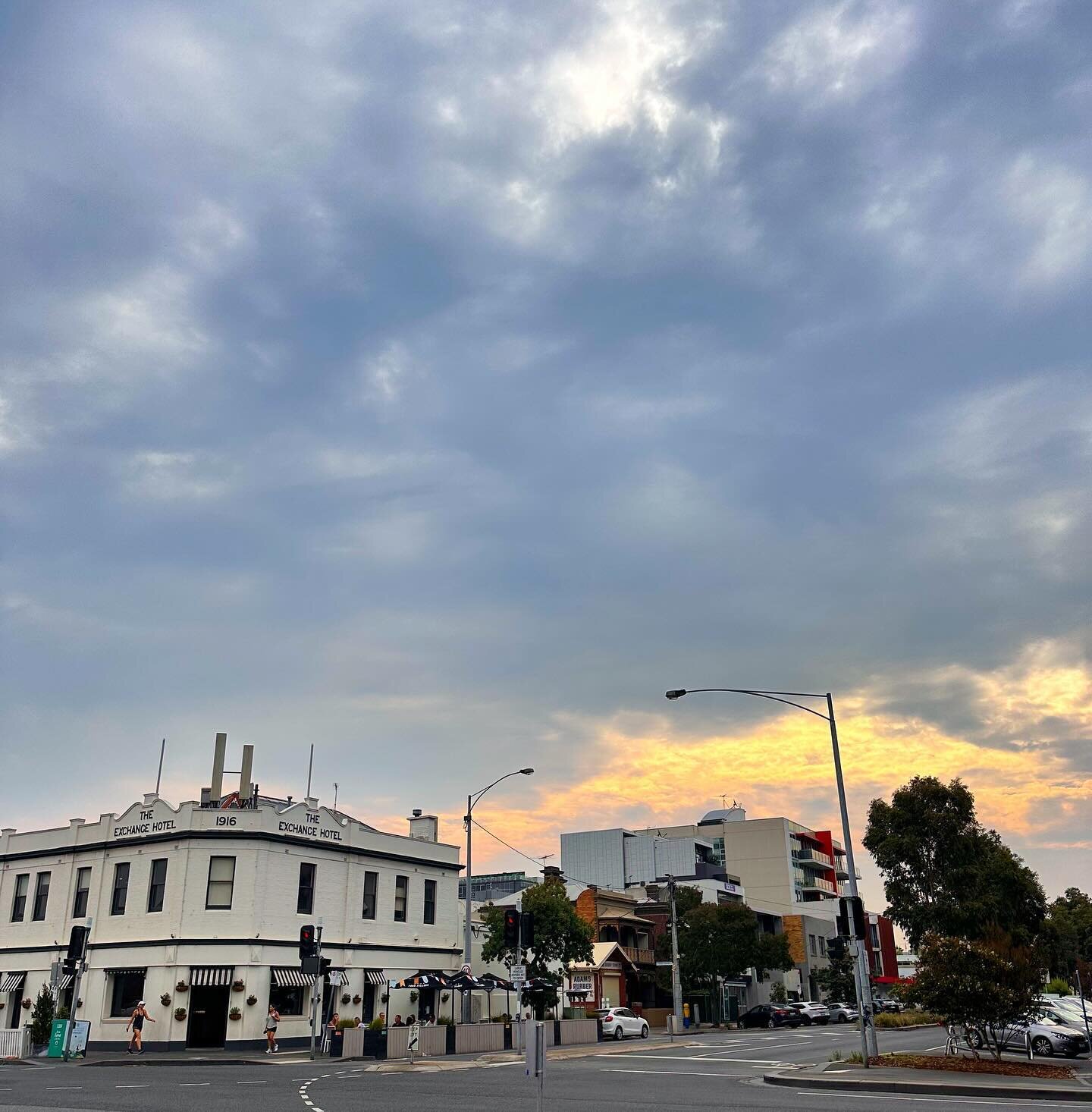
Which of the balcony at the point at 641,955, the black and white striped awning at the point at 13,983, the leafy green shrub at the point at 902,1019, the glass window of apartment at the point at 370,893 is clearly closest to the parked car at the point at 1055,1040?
the leafy green shrub at the point at 902,1019

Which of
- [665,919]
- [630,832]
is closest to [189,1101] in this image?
[665,919]

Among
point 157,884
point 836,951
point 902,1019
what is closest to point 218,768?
point 157,884

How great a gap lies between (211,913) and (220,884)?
1.18 m

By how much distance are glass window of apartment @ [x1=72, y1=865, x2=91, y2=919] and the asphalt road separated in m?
13.1

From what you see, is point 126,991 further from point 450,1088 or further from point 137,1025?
point 450,1088

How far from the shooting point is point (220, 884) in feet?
141

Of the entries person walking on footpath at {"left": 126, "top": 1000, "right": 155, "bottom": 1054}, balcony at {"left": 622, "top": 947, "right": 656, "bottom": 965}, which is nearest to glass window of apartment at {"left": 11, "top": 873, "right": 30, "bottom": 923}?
person walking on footpath at {"left": 126, "top": 1000, "right": 155, "bottom": 1054}

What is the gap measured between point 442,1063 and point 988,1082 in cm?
1778

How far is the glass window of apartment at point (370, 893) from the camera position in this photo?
161ft

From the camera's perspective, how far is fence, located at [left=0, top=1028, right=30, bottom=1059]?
37.3m

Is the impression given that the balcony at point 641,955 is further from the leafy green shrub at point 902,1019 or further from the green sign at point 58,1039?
the green sign at point 58,1039

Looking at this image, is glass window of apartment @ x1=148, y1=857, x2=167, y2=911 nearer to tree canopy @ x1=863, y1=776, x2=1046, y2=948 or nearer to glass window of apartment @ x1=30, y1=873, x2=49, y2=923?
glass window of apartment @ x1=30, y1=873, x2=49, y2=923

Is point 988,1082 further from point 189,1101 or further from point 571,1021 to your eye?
point 571,1021

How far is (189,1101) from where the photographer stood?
21.5 meters
